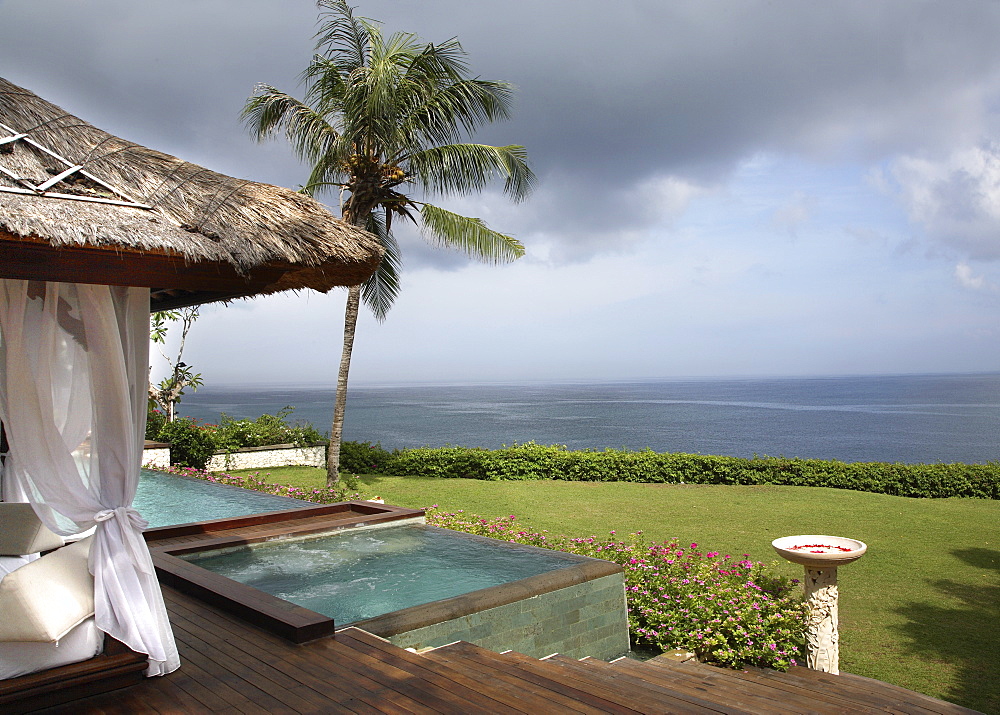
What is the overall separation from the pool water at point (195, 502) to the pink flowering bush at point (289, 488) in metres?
0.55

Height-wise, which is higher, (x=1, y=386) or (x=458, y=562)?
(x=1, y=386)

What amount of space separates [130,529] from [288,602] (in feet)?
4.00

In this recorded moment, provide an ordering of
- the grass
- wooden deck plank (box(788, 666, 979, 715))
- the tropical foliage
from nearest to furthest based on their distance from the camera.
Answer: wooden deck plank (box(788, 666, 979, 715)), the grass, the tropical foliage

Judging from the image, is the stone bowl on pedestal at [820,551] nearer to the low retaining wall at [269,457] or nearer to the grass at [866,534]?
the grass at [866,534]

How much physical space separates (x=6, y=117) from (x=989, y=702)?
6.86 m

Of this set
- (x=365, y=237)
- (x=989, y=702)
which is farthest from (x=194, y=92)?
(x=989, y=702)

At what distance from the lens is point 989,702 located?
4.88m

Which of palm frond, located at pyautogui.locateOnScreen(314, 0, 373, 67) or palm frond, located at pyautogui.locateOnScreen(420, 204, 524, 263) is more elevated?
palm frond, located at pyautogui.locateOnScreen(314, 0, 373, 67)

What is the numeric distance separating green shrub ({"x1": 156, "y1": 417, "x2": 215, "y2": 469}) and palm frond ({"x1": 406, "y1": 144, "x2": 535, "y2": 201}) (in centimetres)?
681

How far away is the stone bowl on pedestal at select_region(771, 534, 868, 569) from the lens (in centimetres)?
493

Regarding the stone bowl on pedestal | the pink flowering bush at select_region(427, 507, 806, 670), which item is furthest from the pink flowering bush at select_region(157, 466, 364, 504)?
the stone bowl on pedestal

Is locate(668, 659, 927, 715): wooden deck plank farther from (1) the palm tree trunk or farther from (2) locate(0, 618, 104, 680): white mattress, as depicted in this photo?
(1) the palm tree trunk

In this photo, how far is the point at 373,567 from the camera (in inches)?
233

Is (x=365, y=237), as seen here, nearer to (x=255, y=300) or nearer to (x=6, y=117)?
(x=255, y=300)
